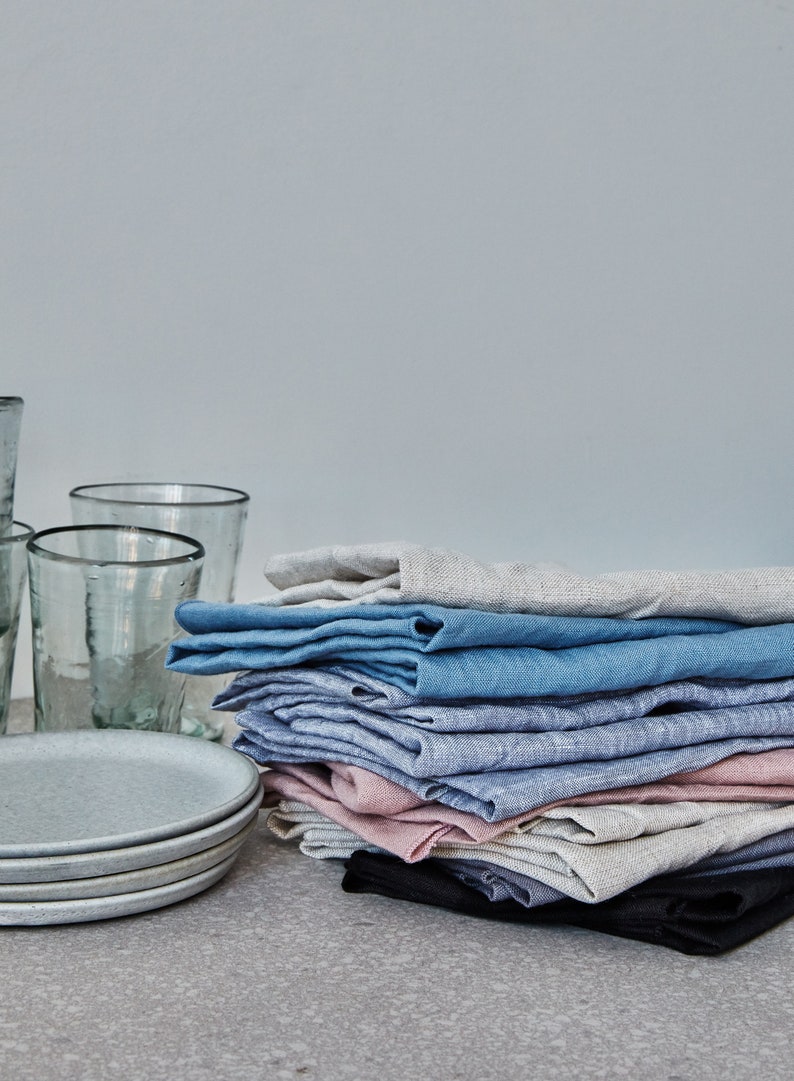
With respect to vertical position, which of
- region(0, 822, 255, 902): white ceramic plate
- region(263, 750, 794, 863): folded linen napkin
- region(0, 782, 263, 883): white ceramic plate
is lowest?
region(0, 822, 255, 902): white ceramic plate

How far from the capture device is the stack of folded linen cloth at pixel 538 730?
0.60 metres

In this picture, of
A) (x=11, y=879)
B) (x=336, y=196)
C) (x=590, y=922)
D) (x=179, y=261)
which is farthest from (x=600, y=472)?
(x=11, y=879)

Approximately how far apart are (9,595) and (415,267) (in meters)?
0.61

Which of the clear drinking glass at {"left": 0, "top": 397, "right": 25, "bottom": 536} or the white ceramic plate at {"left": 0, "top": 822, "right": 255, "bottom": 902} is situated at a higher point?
the clear drinking glass at {"left": 0, "top": 397, "right": 25, "bottom": 536}

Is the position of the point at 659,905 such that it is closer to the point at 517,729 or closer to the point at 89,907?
the point at 517,729

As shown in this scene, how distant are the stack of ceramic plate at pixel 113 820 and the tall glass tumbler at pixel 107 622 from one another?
60 millimetres

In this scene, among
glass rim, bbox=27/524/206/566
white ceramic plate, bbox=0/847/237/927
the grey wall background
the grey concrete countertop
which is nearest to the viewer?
the grey concrete countertop

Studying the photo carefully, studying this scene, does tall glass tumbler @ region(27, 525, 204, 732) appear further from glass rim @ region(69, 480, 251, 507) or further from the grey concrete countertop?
the grey concrete countertop

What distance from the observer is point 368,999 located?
1.82 ft

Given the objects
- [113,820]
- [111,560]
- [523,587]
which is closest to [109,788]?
[113,820]

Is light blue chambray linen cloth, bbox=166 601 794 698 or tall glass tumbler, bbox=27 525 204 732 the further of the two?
tall glass tumbler, bbox=27 525 204 732

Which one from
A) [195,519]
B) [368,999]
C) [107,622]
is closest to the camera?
[368,999]

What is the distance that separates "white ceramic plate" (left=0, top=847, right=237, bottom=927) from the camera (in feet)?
1.96

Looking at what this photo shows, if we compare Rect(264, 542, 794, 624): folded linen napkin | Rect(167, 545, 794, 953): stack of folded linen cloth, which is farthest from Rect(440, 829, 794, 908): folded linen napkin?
Rect(264, 542, 794, 624): folded linen napkin
